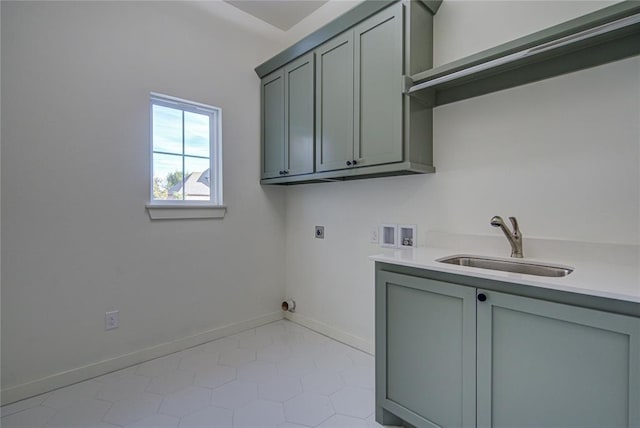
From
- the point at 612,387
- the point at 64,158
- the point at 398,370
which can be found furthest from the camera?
the point at 64,158

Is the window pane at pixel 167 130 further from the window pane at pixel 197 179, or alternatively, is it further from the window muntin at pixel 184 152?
the window pane at pixel 197 179

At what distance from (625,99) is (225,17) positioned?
275 centimetres

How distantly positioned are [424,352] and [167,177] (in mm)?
2158

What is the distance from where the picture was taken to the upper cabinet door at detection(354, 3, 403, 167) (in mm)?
1819

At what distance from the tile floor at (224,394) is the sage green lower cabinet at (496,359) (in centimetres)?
37

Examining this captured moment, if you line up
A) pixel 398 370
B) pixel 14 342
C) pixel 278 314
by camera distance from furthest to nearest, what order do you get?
1. pixel 278 314
2. pixel 14 342
3. pixel 398 370

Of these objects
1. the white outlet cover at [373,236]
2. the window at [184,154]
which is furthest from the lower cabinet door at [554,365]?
the window at [184,154]

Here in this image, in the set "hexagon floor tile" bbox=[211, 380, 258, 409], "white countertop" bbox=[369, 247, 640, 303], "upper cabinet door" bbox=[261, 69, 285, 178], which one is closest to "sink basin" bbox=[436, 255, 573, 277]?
"white countertop" bbox=[369, 247, 640, 303]

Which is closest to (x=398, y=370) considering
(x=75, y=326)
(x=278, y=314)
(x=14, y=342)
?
(x=278, y=314)

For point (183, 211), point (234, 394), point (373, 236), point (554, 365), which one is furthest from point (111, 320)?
point (554, 365)

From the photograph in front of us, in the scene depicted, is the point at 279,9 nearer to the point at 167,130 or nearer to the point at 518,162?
the point at 167,130

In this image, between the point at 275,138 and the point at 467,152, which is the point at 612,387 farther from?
the point at 275,138

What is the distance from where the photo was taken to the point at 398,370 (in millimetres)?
1540

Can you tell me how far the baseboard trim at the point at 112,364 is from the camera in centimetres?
181
